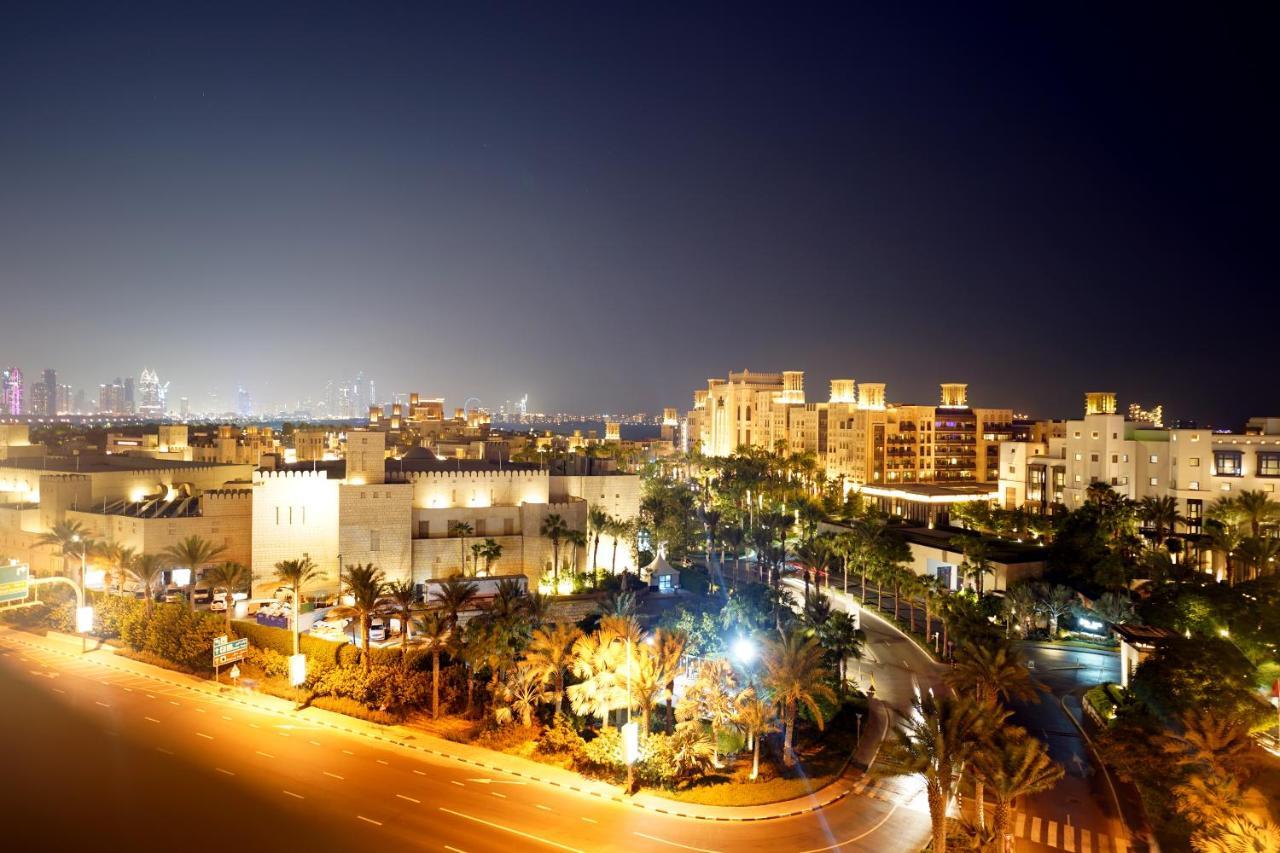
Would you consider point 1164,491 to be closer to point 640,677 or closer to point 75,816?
point 640,677

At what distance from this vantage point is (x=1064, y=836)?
23.1 meters

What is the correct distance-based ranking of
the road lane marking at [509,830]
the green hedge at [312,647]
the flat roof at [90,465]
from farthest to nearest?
1. the flat roof at [90,465]
2. the green hedge at [312,647]
3. the road lane marking at [509,830]

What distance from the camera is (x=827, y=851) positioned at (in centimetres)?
2245

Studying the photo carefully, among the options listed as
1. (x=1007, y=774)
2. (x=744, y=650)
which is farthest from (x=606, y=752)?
(x=1007, y=774)

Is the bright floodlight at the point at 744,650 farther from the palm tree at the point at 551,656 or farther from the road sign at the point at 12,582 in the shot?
the road sign at the point at 12,582

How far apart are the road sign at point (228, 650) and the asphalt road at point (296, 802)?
3789mm

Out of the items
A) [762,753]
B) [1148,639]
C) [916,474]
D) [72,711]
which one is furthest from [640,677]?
[916,474]

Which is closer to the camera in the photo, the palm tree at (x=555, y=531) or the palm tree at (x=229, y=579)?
the palm tree at (x=229, y=579)

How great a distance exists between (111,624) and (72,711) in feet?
38.0

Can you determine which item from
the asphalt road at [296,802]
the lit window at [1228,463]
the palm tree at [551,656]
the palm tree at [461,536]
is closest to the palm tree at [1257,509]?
the lit window at [1228,463]

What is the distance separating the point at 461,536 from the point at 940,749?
31.6m

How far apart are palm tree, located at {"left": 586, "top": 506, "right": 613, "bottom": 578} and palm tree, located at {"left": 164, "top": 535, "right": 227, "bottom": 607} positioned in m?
21.2

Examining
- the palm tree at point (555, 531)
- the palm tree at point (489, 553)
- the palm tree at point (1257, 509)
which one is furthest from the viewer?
the palm tree at point (1257, 509)

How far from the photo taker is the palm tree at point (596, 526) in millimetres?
51219
